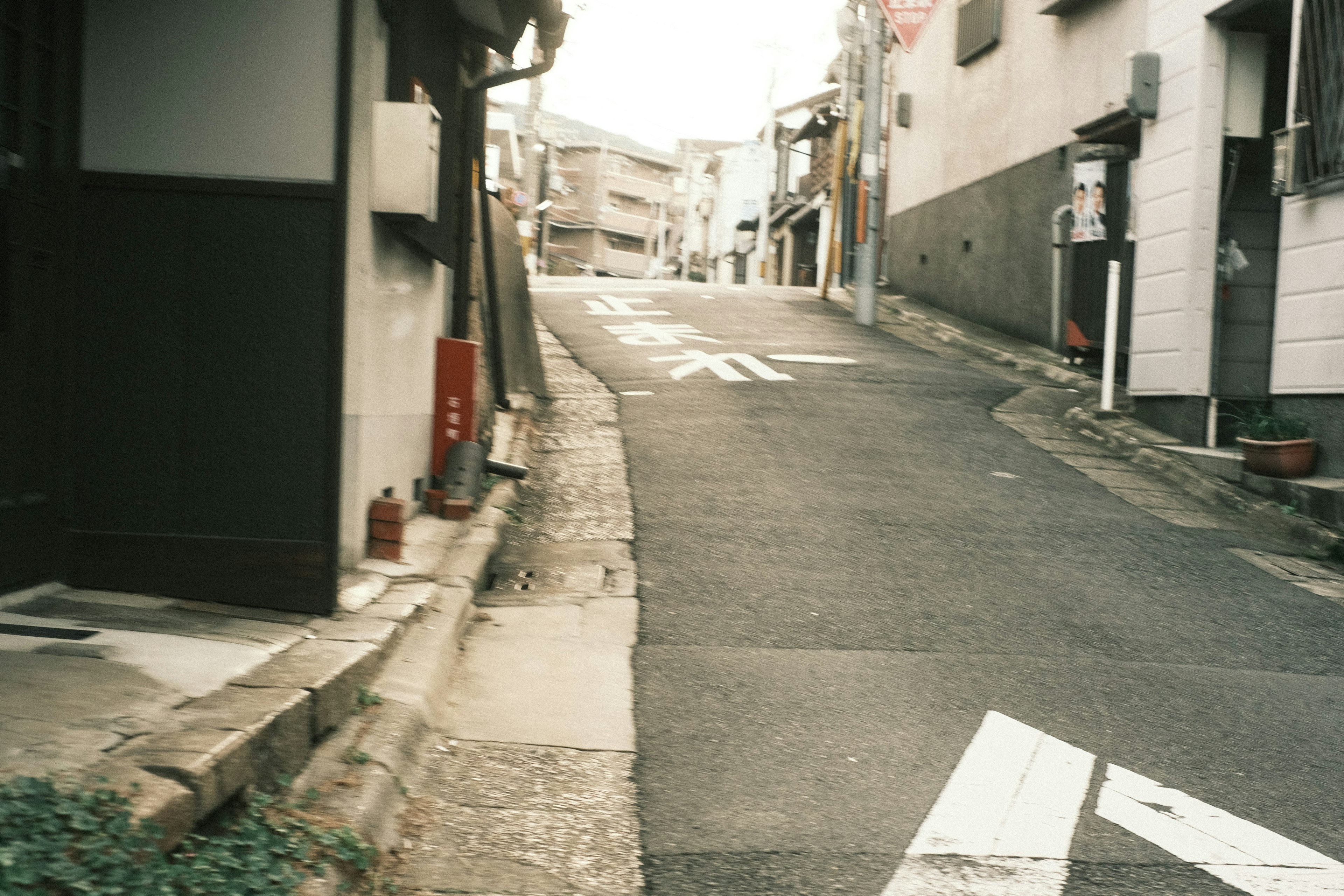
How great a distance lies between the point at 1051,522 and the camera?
8.08 m

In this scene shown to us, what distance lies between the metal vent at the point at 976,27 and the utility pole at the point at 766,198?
2272 centimetres

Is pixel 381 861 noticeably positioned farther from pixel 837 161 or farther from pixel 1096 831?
pixel 837 161

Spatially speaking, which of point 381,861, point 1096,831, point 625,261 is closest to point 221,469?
point 381,861

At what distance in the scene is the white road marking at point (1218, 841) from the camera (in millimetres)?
3379

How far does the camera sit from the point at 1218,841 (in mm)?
3645

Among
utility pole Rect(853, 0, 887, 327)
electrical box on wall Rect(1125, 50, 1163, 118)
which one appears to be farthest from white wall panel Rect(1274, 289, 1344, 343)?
utility pole Rect(853, 0, 887, 327)

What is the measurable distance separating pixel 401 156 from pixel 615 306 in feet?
46.5

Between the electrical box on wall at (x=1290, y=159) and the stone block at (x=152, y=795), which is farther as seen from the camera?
the electrical box on wall at (x=1290, y=159)

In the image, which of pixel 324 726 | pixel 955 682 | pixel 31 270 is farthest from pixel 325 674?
pixel 955 682

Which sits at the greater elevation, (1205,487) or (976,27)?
(976,27)

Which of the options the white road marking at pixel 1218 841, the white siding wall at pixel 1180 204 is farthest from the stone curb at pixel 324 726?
the white siding wall at pixel 1180 204

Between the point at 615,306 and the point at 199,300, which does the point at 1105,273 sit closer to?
the point at 615,306

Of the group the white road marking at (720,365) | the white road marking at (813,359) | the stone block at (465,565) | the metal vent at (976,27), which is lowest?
the stone block at (465,565)

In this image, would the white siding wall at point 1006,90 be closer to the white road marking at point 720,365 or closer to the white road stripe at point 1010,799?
the white road marking at point 720,365
